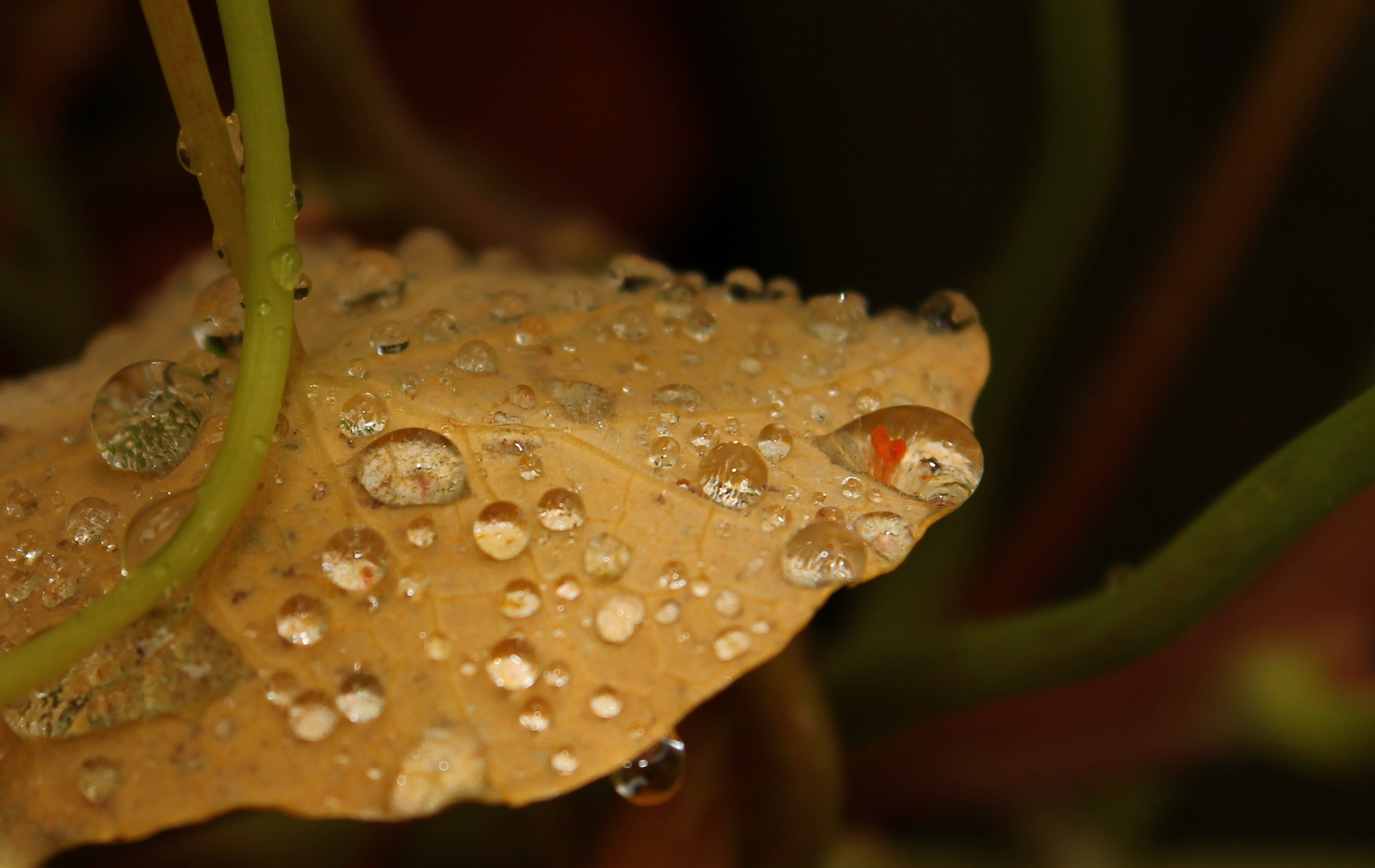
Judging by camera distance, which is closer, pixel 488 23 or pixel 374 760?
pixel 374 760

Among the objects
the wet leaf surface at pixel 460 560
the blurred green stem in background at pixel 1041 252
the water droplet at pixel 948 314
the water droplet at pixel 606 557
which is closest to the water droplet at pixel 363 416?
the wet leaf surface at pixel 460 560

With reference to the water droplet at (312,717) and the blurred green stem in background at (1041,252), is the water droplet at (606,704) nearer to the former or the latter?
the water droplet at (312,717)

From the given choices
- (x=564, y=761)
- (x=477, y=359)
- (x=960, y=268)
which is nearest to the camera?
(x=564, y=761)

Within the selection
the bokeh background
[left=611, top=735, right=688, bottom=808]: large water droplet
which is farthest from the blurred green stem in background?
[left=611, top=735, right=688, bottom=808]: large water droplet

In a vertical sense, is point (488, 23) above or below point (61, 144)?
above

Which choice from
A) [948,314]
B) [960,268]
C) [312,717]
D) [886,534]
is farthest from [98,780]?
[960,268]

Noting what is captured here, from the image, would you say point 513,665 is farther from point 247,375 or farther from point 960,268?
point 960,268

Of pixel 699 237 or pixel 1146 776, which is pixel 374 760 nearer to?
pixel 1146 776

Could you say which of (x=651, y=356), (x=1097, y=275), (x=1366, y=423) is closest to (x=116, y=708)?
(x=651, y=356)
